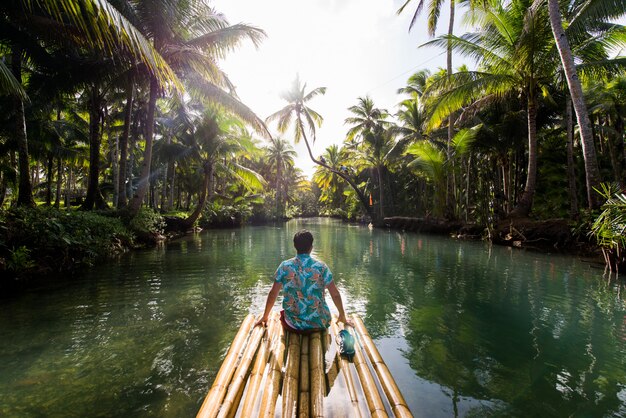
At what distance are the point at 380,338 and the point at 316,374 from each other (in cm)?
255

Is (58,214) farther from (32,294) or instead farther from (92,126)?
(92,126)

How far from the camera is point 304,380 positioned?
2371mm

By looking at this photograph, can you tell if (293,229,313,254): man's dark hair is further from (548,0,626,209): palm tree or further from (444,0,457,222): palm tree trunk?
(444,0,457,222): palm tree trunk

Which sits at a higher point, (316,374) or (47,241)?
(47,241)

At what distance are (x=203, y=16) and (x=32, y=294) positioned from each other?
1186 cm

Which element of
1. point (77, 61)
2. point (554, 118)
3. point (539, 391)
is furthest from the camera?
point (554, 118)

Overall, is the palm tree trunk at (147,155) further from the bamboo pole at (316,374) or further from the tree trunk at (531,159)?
the tree trunk at (531,159)

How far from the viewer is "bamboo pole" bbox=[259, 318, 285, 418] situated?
2015 millimetres

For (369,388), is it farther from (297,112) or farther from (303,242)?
(297,112)

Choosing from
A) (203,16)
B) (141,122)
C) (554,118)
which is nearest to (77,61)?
(203,16)

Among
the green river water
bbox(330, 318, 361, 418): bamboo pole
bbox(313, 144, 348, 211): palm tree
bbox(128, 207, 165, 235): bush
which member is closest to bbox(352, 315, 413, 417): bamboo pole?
bbox(330, 318, 361, 418): bamboo pole

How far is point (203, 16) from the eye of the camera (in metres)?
13.4

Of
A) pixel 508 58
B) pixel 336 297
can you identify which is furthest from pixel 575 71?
pixel 336 297

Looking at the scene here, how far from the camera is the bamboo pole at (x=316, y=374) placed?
203 centimetres
